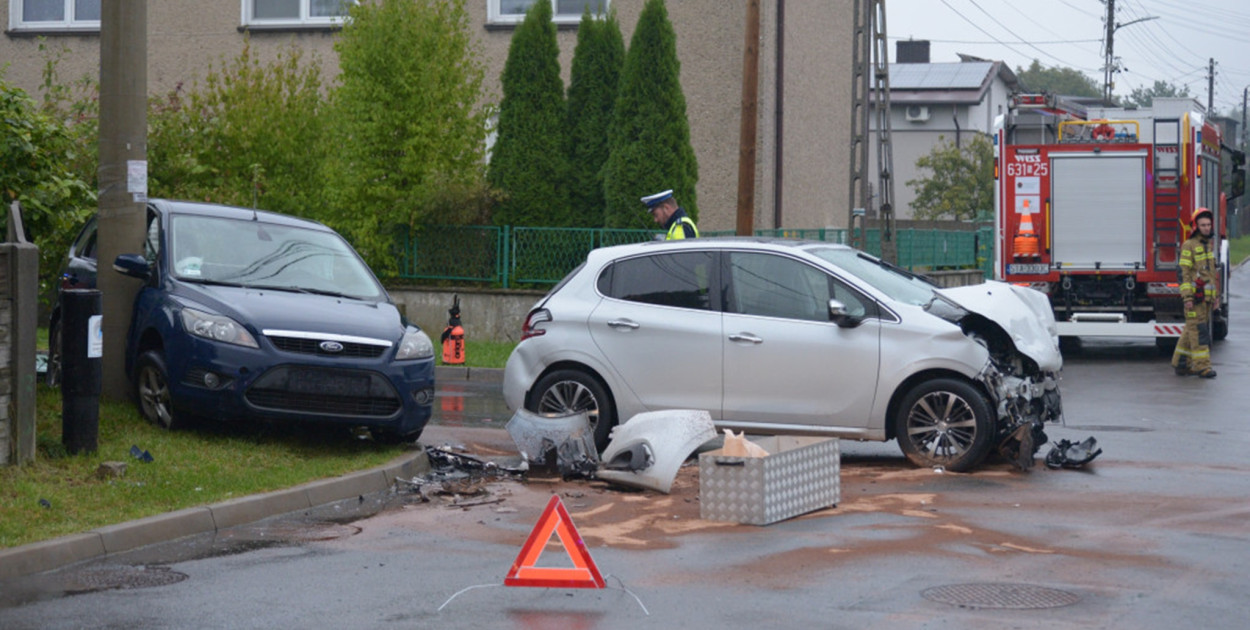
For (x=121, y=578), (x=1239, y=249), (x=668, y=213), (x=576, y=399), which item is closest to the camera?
(x=121, y=578)

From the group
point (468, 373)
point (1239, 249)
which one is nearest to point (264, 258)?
point (468, 373)

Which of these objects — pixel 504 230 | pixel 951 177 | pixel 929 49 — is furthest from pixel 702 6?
pixel 929 49

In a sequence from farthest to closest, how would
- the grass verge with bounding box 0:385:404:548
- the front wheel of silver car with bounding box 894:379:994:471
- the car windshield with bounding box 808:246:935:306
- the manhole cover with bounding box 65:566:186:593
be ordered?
the car windshield with bounding box 808:246:935:306
the front wheel of silver car with bounding box 894:379:994:471
the grass verge with bounding box 0:385:404:548
the manhole cover with bounding box 65:566:186:593

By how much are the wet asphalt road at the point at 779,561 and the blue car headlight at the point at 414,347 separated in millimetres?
1202

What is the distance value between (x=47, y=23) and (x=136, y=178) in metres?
21.6

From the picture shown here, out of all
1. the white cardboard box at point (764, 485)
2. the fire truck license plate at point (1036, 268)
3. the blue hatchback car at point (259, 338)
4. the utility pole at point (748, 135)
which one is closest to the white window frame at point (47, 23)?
the utility pole at point (748, 135)

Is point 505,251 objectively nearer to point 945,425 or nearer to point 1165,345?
point 1165,345

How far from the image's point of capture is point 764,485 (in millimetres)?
8438

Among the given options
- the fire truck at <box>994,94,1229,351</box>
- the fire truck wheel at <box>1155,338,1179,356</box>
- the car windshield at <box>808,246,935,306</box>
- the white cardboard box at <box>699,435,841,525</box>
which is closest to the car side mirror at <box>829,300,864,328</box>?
the car windshield at <box>808,246,935,306</box>

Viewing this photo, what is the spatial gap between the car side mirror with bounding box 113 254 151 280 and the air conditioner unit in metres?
55.6

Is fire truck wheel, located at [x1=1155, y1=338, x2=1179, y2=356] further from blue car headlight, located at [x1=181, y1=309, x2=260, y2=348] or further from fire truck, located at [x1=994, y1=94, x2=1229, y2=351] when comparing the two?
blue car headlight, located at [x1=181, y1=309, x2=260, y2=348]

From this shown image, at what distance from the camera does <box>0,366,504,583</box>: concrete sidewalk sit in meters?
7.16

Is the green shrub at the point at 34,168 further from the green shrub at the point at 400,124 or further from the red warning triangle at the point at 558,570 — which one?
the green shrub at the point at 400,124

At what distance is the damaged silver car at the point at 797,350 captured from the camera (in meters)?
10.4
